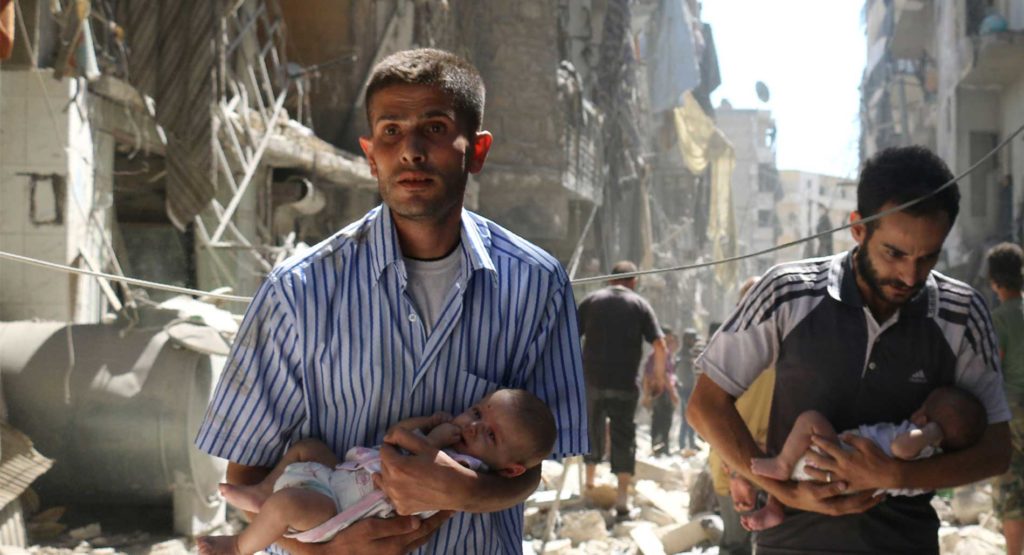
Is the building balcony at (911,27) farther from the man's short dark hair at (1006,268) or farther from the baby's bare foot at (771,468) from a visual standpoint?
the baby's bare foot at (771,468)

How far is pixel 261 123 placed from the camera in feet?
35.6

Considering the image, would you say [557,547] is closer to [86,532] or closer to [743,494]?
[86,532]

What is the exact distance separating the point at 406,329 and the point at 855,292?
4.52 ft

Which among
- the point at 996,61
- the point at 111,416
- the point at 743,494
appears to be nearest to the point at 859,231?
the point at 743,494

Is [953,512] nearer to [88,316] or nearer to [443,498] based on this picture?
[88,316]

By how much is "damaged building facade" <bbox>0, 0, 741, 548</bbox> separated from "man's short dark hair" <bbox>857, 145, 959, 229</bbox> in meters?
4.60

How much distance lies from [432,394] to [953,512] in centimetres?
695

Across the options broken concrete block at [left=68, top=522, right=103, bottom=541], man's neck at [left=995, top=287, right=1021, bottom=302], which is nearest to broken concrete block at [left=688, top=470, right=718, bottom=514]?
man's neck at [left=995, top=287, right=1021, bottom=302]

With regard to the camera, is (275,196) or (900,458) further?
(275,196)

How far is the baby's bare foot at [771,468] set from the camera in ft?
9.63

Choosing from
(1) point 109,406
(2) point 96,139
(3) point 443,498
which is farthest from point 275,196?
(3) point 443,498

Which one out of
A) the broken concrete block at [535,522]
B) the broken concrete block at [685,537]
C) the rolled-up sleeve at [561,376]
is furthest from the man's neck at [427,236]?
the broken concrete block at [535,522]

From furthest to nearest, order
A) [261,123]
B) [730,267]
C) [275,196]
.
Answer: [730,267] → [275,196] → [261,123]

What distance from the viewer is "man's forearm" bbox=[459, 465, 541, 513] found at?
2.08 meters
